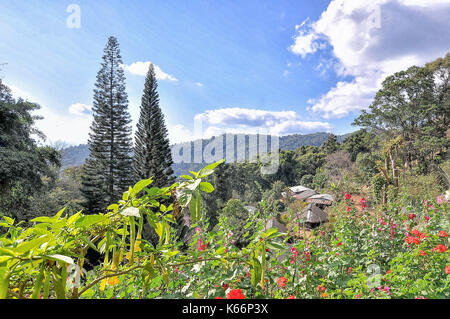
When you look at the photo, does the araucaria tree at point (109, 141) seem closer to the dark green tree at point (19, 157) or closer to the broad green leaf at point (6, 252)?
the dark green tree at point (19, 157)

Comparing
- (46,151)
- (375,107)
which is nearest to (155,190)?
(46,151)

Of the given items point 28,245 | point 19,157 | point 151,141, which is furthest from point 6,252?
point 151,141

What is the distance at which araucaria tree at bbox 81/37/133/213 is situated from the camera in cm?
1223

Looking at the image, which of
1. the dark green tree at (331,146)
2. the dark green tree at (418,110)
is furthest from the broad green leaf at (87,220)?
the dark green tree at (331,146)

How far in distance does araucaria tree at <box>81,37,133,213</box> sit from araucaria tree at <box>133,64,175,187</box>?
4.49ft

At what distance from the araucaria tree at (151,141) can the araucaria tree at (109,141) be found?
4.49 ft

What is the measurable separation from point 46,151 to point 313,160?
2137 centimetres

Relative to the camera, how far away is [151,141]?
39.2 feet

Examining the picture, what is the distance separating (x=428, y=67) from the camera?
1546cm

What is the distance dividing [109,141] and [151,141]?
286 cm

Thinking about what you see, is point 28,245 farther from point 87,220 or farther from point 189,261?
point 189,261

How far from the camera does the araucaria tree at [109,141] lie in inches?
482

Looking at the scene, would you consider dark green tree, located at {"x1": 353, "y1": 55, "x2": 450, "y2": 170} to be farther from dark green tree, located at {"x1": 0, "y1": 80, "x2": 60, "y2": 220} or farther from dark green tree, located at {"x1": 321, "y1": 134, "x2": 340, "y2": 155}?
dark green tree, located at {"x1": 0, "y1": 80, "x2": 60, "y2": 220}
